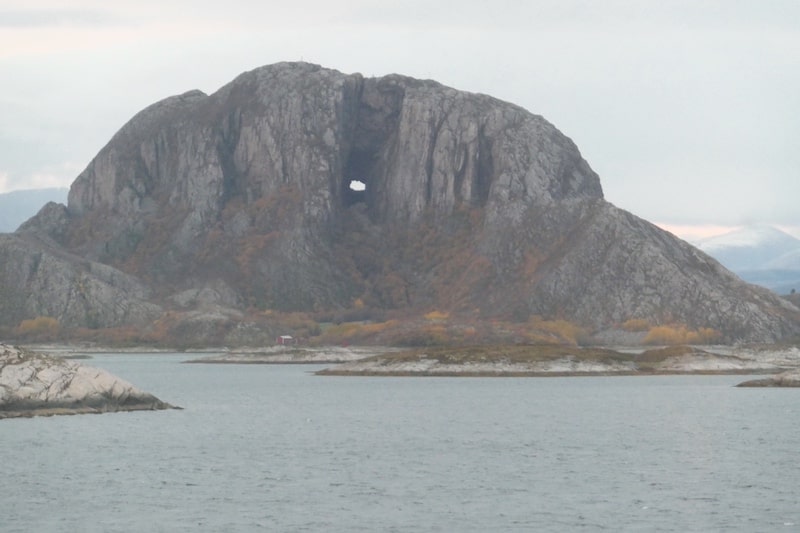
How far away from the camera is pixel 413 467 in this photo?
7181 cm

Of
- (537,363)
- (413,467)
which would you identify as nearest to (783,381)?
(537,363)

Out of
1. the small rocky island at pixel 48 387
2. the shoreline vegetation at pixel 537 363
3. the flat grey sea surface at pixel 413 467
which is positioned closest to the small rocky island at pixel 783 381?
the flat grey sea surface at pixel 413 467

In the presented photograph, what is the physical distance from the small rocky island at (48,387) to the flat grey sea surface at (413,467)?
124 centimetres

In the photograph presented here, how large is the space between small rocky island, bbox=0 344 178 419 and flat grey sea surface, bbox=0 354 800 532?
1.24m

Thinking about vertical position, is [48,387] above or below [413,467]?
above

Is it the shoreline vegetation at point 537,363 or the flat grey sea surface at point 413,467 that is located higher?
the shoreline vegetation at point 537,363

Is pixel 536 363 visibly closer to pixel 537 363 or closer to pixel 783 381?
pixel 537 363

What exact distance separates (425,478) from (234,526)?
15252mm

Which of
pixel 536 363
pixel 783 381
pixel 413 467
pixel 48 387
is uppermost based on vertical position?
pixel 536 363

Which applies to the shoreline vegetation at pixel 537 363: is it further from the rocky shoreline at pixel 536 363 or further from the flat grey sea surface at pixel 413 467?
the flat grey sea surface at pixel 413 467

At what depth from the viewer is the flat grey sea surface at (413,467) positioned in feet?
182

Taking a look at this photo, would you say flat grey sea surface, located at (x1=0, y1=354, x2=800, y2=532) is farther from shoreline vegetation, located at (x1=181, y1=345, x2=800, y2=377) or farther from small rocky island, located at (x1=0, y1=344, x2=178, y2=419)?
shoreline vegetation, located at (x1=181, y1=345, x2=800, y2=377)

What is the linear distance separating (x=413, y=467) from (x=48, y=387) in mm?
29396

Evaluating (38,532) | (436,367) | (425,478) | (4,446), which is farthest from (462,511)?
(436,367)
